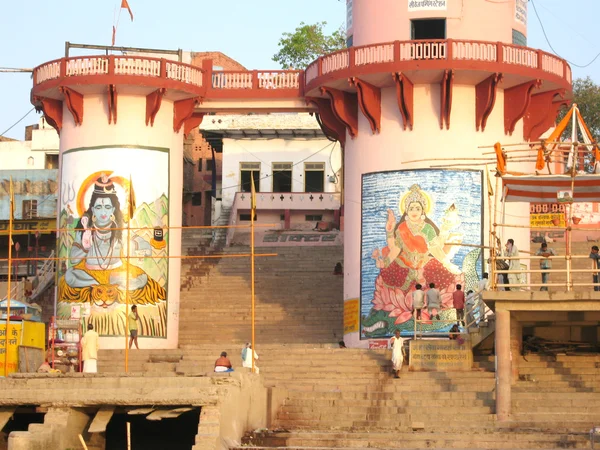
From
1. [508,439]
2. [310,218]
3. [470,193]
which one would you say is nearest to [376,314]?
[470,193]

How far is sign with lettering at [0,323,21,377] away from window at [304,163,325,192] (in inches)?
1056

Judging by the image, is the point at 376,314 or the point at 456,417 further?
the point at 376,314

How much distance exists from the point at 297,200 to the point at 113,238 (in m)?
17.7

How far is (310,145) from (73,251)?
66.4 feet

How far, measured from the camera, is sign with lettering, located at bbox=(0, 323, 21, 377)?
34406 millimetres

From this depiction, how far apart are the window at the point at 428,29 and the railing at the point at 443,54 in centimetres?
163

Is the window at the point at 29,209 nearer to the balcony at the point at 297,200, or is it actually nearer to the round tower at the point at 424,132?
the balcony at the point at 297,200

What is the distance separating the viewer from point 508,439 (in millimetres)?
27703

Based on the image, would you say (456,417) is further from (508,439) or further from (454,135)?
(454,135)

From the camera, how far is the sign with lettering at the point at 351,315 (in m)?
41.0

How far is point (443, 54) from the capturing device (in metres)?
40.3

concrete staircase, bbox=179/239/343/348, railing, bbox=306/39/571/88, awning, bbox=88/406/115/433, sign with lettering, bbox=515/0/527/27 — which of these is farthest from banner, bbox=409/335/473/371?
sign with lettering, bbox=515/0/527/27

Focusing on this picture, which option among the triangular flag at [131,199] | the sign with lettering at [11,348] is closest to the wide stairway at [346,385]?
the sign with lettering at [11,348]

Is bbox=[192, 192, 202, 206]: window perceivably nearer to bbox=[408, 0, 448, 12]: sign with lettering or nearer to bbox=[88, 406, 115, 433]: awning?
bbox=[408, 0, 448, 12]: sign with lettering
